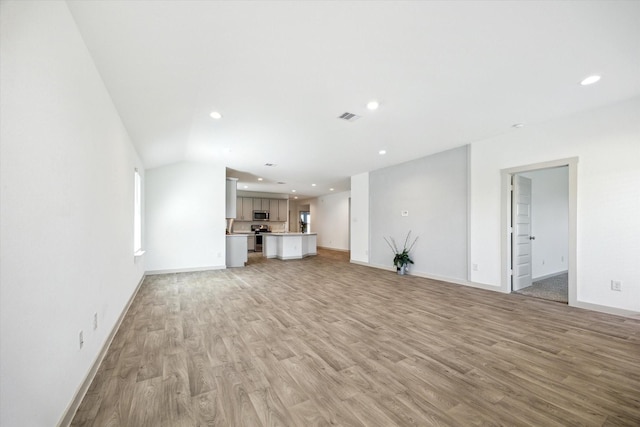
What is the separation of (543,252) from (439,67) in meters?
5.50

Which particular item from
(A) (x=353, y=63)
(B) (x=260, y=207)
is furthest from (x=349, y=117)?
(B) (x=260, y=207)

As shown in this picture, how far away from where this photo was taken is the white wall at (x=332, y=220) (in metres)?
11.7

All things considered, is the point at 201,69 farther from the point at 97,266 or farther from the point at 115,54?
the point at 97,266

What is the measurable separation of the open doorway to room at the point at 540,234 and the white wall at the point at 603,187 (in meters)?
0.62

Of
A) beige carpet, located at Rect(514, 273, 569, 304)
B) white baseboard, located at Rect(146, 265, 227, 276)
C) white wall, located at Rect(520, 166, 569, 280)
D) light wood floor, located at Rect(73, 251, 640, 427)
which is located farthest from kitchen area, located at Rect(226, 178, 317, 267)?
white wall, located at Rect(520, 166, 569, 280)

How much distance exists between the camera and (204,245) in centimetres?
666

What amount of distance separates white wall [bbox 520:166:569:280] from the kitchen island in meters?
6.43

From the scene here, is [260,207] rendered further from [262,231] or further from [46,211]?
[46,211]

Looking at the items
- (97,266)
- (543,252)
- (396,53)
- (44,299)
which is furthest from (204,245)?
(543,252)

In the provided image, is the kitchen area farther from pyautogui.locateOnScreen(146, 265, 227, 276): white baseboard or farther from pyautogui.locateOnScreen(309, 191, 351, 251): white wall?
pyautogui.locateOnScreen(309, 191, 351, 251): white wall

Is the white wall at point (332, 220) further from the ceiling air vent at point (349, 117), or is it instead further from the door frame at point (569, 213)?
the ceiling air vent at point (349, 117)

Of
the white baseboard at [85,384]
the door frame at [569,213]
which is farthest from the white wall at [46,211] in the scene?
the door frame at [569,213]

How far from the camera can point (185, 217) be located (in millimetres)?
6426

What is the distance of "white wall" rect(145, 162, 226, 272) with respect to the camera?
20.1 ft
